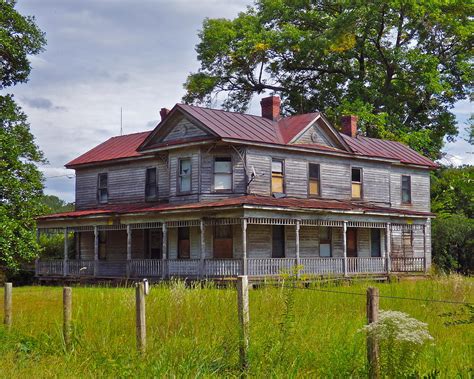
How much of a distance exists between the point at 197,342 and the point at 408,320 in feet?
12.8

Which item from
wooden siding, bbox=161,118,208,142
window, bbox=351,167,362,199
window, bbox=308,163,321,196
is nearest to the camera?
wooden siding, bbox=161,118,208,142

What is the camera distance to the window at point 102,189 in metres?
38.7

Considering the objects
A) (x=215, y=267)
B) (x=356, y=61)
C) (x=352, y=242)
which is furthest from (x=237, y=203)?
(x=356, y=61)

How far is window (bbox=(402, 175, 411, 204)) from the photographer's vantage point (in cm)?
4116

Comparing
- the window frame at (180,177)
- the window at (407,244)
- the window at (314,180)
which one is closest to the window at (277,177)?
the window at (314,180)

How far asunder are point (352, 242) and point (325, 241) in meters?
2.25

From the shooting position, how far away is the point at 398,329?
8.18 meters

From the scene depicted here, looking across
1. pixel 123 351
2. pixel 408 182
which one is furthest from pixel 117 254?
pixel 123 351

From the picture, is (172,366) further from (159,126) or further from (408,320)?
(159,126)

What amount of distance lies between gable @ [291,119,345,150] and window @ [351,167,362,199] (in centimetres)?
208

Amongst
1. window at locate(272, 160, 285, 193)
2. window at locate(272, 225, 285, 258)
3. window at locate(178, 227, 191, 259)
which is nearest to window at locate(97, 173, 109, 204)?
window at locate(178, 227, 191, 259)

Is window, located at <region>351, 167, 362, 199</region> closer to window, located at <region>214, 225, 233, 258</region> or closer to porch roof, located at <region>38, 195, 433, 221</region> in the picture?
porch roof, located at <region>38, 195, 433, 221</region>

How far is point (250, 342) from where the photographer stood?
10.5 m

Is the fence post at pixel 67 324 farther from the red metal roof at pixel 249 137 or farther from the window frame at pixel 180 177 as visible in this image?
the window frame at pixel 180 177
